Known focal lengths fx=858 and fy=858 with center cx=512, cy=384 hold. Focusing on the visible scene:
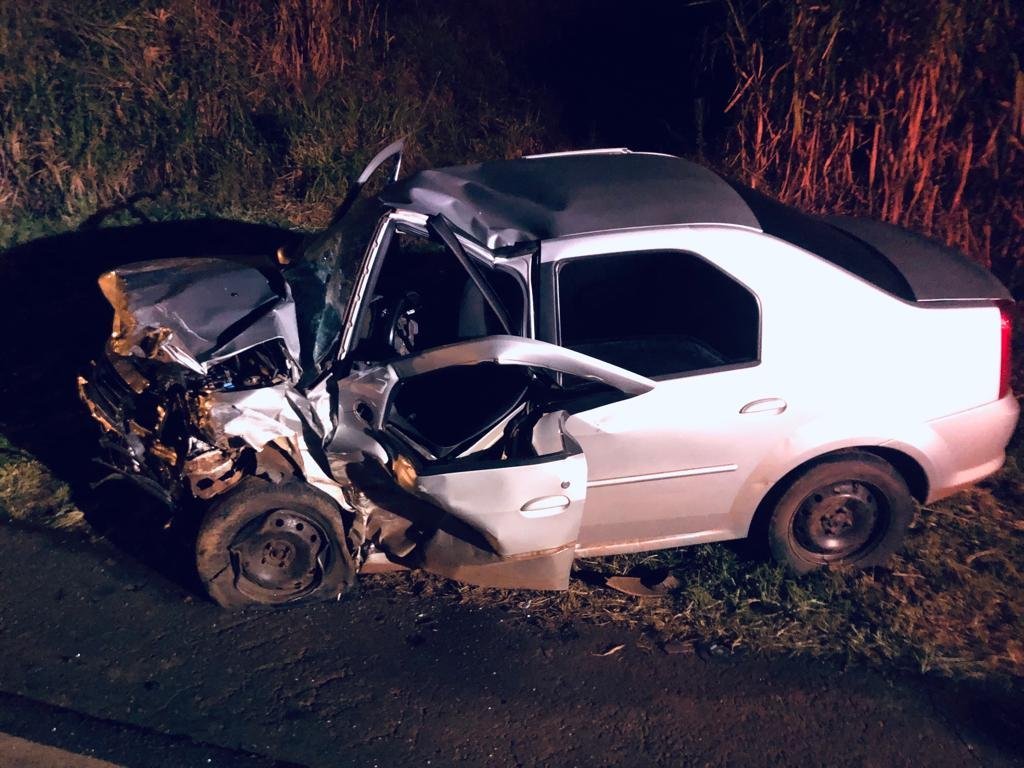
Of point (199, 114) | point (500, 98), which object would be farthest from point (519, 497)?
point (500, 98)

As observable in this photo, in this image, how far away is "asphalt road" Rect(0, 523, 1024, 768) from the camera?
3.26 metres

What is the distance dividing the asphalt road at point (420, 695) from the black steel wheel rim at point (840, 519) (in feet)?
1.98

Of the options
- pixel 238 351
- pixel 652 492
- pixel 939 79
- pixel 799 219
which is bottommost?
pixel 652 492

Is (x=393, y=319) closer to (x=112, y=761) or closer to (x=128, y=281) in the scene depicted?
(x=128, y=281)

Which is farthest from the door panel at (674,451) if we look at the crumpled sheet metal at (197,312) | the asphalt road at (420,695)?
the crumpled sheet metal at (197,312)

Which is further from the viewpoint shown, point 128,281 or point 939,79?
point 939,79

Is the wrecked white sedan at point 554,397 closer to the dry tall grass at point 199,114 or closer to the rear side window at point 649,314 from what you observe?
the rear side window at point 649,314

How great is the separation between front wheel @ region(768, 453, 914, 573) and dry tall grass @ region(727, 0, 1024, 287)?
3176 millimetres

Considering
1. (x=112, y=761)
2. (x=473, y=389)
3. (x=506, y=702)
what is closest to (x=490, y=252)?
(x=473, y=389)

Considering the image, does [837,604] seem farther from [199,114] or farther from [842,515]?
[199,114]

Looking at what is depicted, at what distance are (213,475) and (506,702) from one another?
155cm

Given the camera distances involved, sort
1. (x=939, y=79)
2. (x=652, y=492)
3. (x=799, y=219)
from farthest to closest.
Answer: (x=939, y=79) < (x=799, y=219) < (x=652, y=492)

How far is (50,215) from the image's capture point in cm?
740

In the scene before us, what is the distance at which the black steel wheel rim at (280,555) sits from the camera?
373cm
